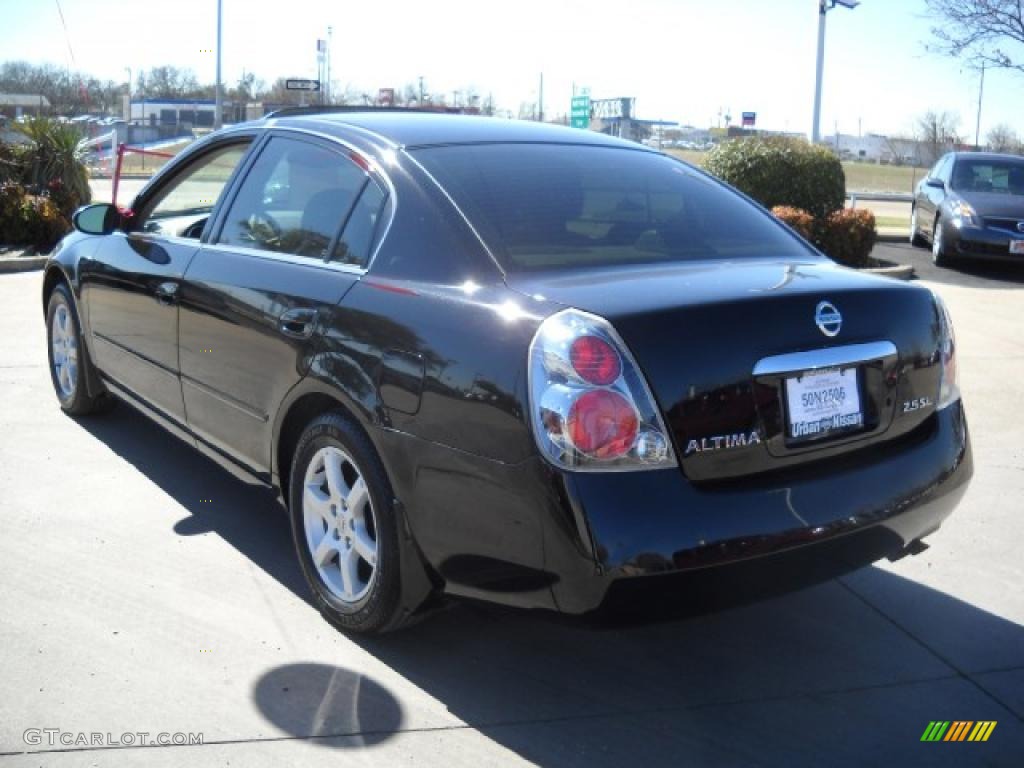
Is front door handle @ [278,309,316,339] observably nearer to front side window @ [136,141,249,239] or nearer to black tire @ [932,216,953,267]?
front side window @ [136,141,249,239]

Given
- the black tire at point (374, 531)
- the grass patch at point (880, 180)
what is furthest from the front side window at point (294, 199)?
the grass patch at point (880, 180)

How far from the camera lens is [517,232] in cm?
346

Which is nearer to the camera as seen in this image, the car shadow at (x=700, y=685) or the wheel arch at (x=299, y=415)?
the car shadow at (x=700, y=685)

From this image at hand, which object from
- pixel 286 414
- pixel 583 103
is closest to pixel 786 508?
pixel 286 414

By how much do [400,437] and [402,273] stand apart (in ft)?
1.78

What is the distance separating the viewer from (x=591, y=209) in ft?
12.3

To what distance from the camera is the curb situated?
1209 centimetres

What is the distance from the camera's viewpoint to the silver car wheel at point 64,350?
5.99 meters

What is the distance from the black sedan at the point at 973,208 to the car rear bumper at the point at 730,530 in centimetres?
1108

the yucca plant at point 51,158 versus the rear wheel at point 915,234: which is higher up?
the yucca plant at point 51,158

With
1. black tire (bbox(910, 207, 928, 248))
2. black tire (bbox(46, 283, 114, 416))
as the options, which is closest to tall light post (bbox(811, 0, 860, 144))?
black tire (bbox(910, 207, 928, 248))

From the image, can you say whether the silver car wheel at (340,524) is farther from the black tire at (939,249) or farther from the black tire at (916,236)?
the black tire at (916,236)

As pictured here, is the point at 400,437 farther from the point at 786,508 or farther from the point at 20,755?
the point at 20,755

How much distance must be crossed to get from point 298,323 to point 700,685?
1.73 m
